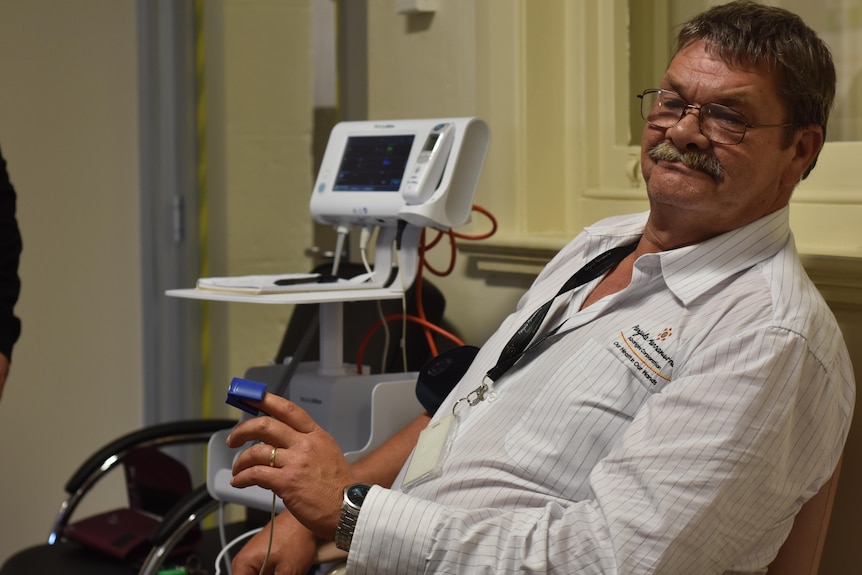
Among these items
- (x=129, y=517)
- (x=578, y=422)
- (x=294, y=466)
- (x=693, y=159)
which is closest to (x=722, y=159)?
(x=693, y=159)

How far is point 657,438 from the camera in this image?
4.09 feet

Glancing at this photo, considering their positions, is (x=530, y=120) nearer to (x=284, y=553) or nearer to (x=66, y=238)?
(x=284, y=553)

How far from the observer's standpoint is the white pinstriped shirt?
3.97ft

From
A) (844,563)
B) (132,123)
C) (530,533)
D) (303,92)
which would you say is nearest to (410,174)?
(530,533)

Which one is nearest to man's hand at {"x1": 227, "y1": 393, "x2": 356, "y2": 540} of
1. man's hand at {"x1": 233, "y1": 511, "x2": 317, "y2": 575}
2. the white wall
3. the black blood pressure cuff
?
man's hand at {"x1": 233, "y1": 511, "x2": 317, "y2": 575}

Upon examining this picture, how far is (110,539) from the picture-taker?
7.41ft

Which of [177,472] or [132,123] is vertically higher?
[132,123]

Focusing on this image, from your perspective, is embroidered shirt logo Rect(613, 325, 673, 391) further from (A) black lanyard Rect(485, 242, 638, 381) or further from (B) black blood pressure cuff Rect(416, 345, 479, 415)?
(B) black blood pressure cuff Rect(416, 345, 479, 415)

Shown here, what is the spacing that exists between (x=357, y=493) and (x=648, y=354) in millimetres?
424

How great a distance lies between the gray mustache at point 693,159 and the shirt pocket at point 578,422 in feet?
0.90

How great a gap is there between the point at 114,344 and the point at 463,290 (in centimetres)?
162

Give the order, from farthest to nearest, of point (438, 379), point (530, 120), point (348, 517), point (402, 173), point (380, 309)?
point (530, 120)
point (380, 309)
point (402, 173)
point (438, 379)
point (348, 517)

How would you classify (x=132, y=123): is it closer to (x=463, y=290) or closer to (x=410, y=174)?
(x=463, y=290)

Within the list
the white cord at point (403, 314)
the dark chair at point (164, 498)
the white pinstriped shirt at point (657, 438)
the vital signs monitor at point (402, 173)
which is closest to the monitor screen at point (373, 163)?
the vital signs monitor at point (402, 173)
